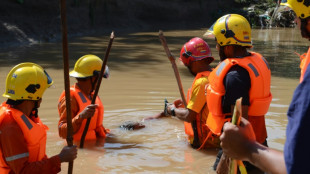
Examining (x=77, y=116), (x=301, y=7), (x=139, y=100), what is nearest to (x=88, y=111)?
(x=77, y=116)

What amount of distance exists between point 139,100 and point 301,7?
6217mm

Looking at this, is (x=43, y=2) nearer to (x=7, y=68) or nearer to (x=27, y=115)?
(x=7, y=68)

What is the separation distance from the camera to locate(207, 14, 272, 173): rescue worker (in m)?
3.82

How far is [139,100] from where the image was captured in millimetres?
8602

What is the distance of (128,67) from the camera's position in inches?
460

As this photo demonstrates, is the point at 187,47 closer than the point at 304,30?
No

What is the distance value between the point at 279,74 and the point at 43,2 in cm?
1160

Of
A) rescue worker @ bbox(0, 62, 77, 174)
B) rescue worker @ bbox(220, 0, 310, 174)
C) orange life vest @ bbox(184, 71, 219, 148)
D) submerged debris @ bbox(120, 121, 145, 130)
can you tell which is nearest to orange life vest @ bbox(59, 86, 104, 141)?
submerged debris @ bbox(120, 121, 145, 130)

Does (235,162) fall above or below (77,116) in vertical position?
above

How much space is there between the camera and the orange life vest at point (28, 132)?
136 inches

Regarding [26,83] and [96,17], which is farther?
[96,17]

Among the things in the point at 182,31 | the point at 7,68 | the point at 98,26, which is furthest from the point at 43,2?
the point at 7,68

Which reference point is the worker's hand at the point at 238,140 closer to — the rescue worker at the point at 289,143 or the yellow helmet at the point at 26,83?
the rescue worker at the point at 289,143

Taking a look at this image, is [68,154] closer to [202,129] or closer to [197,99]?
[197,99]
